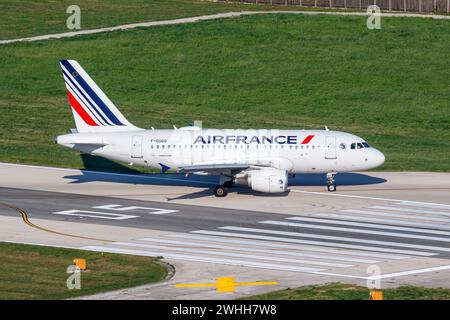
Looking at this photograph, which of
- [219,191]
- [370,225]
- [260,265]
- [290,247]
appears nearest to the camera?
[260,265]

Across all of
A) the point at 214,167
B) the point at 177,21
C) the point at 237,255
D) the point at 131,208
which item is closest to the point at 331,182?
the point at 214,167

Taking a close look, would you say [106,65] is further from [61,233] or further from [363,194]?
[61,233]

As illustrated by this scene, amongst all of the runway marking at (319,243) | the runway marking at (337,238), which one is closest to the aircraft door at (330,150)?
the runway marking at (337,238)

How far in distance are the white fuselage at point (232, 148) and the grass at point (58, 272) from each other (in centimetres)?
1640

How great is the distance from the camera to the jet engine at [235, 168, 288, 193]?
240 ft

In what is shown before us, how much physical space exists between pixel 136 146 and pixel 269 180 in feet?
32.1

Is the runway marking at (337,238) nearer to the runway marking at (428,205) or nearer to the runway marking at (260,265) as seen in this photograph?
the runway marking at (260,265)

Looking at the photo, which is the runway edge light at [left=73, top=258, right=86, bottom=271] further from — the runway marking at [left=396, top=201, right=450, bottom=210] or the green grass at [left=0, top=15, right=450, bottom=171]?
the green grass at [left=0, top=15, right=450, bottom=171]

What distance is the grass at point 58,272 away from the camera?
52.4 m

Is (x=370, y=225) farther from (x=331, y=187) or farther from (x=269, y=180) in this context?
(x=331, y=187)

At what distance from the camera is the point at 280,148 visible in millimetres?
76000

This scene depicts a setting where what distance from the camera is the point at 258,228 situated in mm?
66562

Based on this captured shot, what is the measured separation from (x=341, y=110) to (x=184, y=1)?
39.3 meters

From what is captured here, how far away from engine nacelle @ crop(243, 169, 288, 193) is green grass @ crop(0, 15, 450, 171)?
19.7 meters
